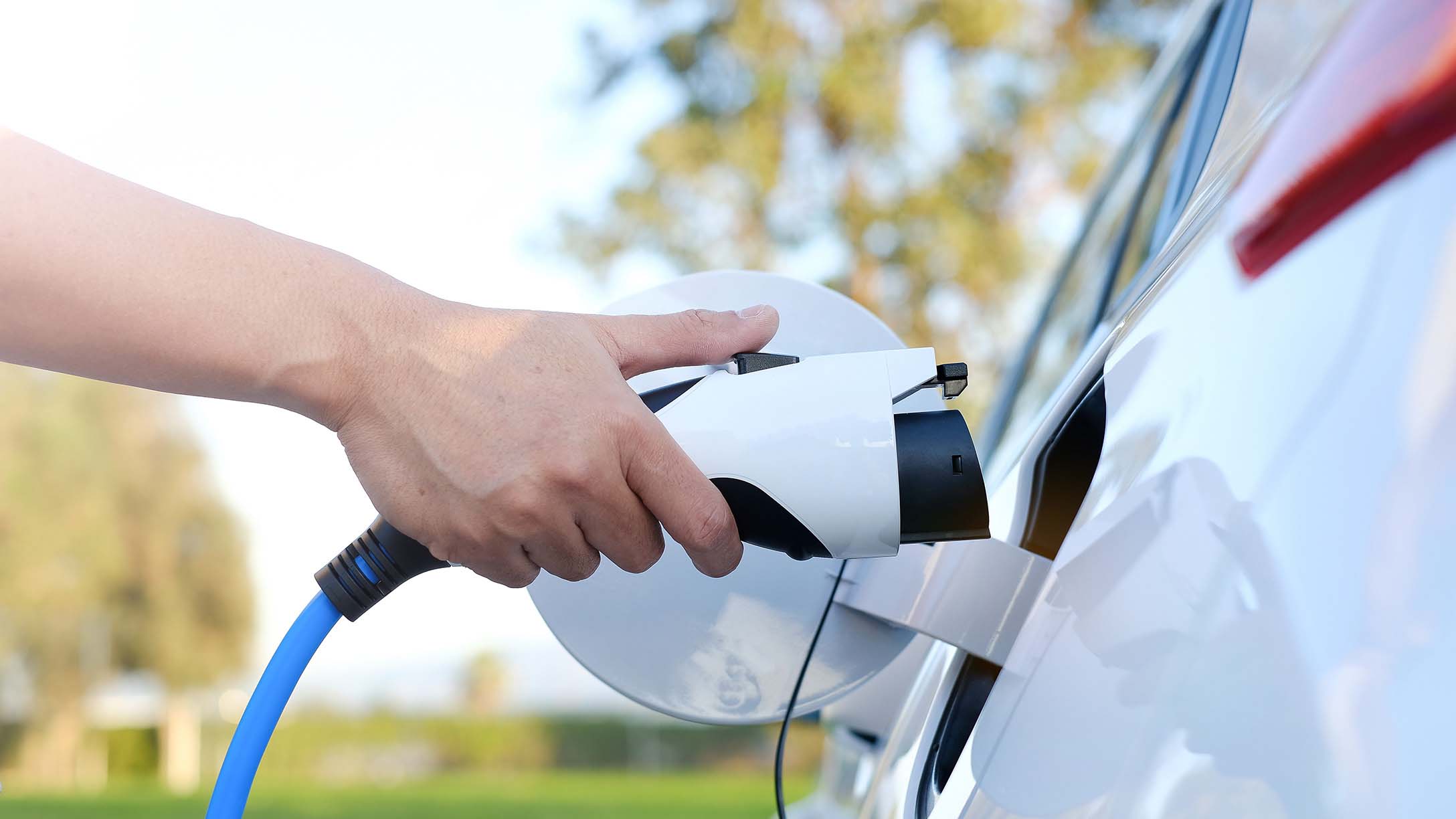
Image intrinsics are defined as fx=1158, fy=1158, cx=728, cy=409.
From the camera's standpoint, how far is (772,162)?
1078 cm

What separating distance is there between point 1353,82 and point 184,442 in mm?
27440

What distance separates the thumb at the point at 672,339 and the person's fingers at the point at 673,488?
104 millimetres

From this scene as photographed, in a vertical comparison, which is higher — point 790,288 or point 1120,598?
point 790,288

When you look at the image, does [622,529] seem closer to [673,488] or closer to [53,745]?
[673,488]

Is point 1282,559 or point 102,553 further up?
point 102,553

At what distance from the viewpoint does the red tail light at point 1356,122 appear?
1.44 ft

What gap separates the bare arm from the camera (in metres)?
0.87

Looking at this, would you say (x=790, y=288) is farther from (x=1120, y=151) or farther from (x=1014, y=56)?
(x=1014, y=56)

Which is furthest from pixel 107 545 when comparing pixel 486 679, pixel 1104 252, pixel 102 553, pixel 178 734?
pixel 1104 252

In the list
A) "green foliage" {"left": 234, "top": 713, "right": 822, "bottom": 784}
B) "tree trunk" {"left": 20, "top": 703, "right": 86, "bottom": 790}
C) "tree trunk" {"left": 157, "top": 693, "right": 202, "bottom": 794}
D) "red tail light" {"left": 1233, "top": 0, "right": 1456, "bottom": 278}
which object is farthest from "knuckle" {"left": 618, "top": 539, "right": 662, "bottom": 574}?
"tree trunk" {"left": 157, "top": 693, "right": 202, "bottom": 794}

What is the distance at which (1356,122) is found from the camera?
0.47m

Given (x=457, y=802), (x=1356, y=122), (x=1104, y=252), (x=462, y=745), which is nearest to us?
(x=1356, y=122)

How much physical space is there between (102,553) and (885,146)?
2042cm

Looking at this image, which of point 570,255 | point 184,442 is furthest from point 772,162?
point 184,442
